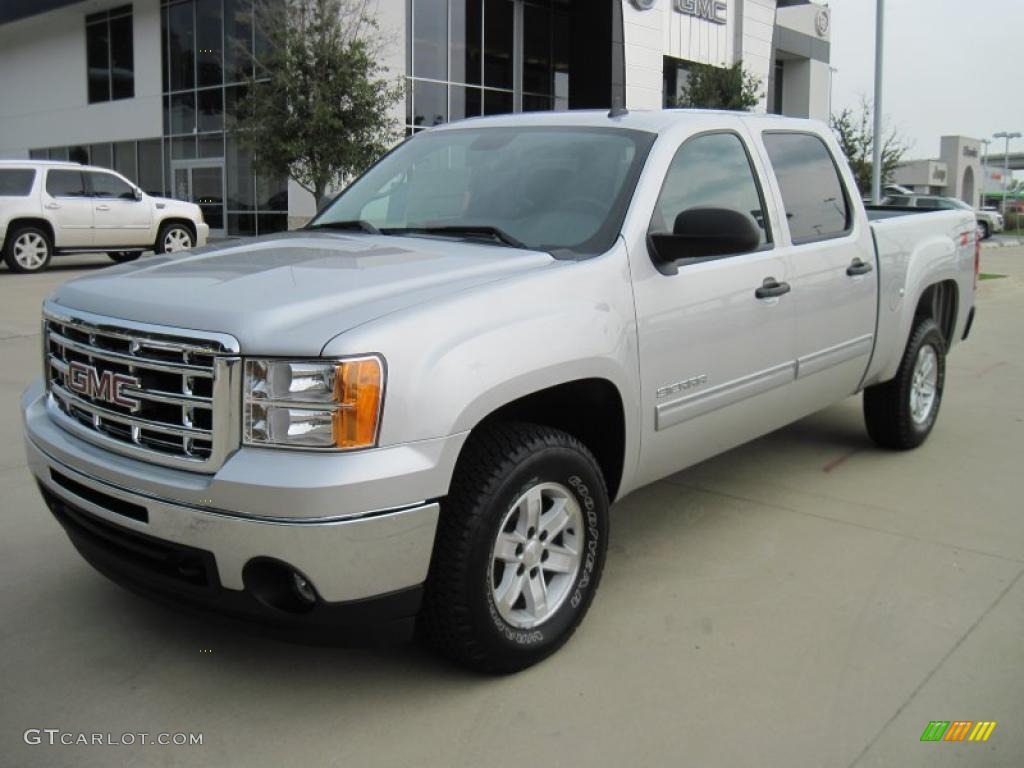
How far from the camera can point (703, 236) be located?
11.6 feet

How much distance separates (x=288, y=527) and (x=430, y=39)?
23803 mm

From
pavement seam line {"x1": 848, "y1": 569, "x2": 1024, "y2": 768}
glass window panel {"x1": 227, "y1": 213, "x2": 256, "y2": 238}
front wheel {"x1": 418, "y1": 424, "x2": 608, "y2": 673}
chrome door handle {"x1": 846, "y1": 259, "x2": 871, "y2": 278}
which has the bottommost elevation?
pavement seam line {"x1": 848, "y1": 569, "x2": 1024, "y2": 768}

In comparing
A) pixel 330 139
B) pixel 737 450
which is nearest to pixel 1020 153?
pixel 330 139

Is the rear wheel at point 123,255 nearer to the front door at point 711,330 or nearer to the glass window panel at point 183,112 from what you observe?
the glass window panel at point 183,112

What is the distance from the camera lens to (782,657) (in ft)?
11.0

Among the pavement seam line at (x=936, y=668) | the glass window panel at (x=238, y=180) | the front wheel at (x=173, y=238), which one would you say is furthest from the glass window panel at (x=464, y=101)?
the pavement seam line at (x=936, y=668)

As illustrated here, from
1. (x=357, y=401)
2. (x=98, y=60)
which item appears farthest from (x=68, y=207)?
(x=357, y=401)

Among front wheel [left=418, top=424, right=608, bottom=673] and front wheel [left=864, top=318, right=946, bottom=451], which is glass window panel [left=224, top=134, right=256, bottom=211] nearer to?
front wheel [left=864, top=318, right=946, bottom=451]

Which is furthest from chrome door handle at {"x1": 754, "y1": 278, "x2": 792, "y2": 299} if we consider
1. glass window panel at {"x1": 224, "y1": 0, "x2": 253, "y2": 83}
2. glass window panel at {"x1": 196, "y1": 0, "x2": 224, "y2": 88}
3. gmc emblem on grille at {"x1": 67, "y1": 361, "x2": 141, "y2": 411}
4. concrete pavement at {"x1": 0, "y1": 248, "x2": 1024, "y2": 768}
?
glass window panel at {"x1": 196, "y1": 0, "x2": 224, "y2": 88}

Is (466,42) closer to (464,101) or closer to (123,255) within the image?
(464,101)

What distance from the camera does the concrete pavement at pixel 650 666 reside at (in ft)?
9.28

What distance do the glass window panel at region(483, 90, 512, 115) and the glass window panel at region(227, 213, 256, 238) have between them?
6769mm

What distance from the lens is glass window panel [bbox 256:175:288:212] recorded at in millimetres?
23828

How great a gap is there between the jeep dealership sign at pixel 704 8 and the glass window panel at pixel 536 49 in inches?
148
